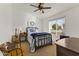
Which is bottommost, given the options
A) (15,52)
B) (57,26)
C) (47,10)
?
(15,52)

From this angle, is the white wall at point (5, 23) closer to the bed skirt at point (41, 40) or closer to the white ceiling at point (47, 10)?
the white ceiling at point (47, 10)

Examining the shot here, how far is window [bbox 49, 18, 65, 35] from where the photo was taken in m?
1.66

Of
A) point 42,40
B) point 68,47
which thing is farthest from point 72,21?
point 42,40

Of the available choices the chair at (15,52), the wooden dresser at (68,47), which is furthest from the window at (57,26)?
the chair at (15,52)

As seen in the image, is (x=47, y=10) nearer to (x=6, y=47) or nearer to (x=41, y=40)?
(x=41, y=40)

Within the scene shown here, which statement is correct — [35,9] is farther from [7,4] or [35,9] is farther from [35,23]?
[7,4]

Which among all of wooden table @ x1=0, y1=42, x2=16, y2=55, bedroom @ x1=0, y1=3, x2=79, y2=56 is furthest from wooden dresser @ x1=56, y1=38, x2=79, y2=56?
wooden table @ x1=0, y1=42, x2=16, y2=55

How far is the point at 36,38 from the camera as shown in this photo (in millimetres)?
1669

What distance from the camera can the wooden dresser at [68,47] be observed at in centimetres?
154

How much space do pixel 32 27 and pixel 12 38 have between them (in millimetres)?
306

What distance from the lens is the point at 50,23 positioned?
5.57ft

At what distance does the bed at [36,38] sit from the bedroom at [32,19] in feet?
0.05

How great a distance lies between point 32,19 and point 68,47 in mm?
601

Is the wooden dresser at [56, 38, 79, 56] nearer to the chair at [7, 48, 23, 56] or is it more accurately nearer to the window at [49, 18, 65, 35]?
the window at [49, 18, 65, 35]
